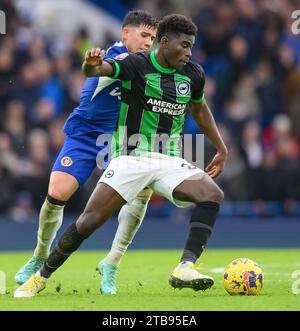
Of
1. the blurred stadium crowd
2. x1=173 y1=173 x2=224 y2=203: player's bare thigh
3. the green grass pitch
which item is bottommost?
the green grass pitch

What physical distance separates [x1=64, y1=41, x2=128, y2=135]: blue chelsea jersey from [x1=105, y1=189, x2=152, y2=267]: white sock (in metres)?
0.78

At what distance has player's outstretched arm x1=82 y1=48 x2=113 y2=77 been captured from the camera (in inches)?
276

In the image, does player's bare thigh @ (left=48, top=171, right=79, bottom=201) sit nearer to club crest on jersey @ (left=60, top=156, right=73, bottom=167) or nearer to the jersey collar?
club crest on jersey @ (left=60, top=156, right=73, bottom=167)

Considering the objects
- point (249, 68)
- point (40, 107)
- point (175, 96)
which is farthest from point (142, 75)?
point (249, 68)

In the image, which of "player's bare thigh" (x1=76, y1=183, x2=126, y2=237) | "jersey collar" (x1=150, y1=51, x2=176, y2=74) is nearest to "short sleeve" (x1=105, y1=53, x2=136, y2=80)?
"jersey collar" (x1=150, y1=51, x2=176, y2=74)

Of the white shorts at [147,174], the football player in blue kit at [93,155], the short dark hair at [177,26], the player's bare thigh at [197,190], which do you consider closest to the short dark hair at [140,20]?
the football player in blue kit at [93,155]

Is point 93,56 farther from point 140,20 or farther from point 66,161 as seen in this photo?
point 66,161

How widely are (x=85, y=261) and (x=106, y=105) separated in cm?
390

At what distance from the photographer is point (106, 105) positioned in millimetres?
8539

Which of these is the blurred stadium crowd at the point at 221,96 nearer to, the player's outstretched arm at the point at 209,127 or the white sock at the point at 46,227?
the white sock at the point at 46,227

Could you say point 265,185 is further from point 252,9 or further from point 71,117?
point 71,117

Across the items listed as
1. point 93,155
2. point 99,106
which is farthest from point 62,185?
point 99,106

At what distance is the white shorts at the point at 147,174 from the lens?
753 cm

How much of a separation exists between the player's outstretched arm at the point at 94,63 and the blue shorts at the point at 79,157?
4.73 ft
